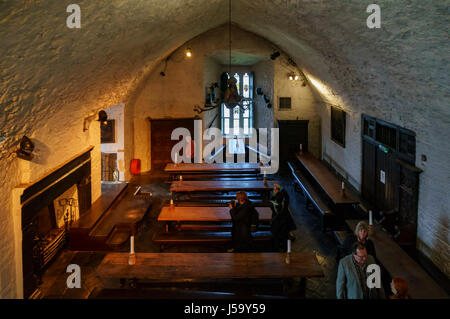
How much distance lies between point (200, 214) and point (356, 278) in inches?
165

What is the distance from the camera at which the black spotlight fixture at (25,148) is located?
6.02 m

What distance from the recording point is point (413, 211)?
7.96m

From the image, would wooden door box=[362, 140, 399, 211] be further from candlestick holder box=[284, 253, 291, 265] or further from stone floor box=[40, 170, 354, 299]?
candlestick holder box=[284, 253, 291, 265]

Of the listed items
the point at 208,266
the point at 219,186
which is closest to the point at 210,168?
the point at 219,186

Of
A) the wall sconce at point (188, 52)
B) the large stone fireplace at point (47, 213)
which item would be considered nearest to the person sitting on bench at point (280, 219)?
the large stone fireplace at point (47, 213)

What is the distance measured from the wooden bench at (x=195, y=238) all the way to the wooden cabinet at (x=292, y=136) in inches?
273

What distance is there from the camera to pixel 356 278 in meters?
4.70

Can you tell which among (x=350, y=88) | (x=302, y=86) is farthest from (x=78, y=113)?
(x=302, y=86)

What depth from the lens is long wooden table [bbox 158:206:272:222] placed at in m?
8.26

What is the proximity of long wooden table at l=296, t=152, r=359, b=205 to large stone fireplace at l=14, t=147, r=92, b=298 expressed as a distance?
5254mm

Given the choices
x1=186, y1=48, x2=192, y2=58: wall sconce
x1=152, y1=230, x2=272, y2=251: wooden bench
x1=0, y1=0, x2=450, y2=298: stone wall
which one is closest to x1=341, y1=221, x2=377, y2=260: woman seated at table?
x1=0, y1=0, x2=450, y2=298: stone wall

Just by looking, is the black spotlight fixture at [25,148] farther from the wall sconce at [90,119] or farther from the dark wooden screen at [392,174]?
the dark wooden screen at [392,174]
